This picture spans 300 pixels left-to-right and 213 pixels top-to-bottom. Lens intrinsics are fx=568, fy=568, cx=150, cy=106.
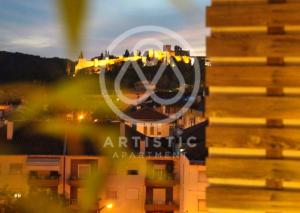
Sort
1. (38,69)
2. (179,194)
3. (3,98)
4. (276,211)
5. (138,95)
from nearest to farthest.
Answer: (276,211) < (179,194) < (138,95) < (3,98) < (38,69)

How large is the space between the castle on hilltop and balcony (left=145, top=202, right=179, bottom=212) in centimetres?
3614

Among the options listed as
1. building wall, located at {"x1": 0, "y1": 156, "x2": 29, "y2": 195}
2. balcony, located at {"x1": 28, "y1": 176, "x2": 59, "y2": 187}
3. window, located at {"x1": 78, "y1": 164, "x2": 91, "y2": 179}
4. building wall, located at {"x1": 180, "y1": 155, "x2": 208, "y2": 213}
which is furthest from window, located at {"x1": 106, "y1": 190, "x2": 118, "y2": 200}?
building wall, located at {"x1": 0, "y1": 156, "x2": 29, "y2": 195}

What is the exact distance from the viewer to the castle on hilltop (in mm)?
52344

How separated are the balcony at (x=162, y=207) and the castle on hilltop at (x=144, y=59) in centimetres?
3614

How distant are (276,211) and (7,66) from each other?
5275cm

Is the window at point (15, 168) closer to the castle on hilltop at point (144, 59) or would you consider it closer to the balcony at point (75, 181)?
the balcony at point (75, 181)

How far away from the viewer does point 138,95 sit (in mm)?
40344

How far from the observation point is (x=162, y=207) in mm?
14984

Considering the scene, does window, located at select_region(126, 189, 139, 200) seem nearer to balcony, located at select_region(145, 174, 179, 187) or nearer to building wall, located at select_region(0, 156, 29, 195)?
balcony, located at select_region(145, 174, 179, 187)

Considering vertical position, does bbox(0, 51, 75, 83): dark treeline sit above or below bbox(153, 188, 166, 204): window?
above

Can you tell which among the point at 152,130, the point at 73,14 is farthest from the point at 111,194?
the point at 73,14

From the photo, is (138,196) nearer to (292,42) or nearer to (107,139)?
(107,139)

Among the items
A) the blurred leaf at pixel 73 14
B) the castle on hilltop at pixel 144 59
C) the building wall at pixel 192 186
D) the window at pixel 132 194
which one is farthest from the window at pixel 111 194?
the castle on hilltop at pixel 144 59

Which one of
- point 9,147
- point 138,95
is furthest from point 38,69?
point 9,147
